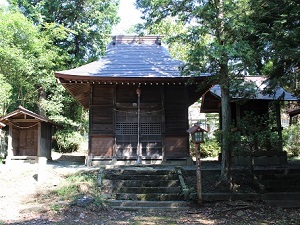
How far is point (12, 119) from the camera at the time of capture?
13594 mm

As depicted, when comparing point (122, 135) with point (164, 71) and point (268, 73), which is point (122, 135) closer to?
point (164, 71)

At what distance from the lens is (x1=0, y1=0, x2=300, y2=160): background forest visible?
25.6ft

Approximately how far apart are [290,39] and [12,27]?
1460 cm

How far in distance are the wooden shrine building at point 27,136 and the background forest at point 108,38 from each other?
1563mm

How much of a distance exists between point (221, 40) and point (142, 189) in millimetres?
4957

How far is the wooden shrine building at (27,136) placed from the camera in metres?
13.6

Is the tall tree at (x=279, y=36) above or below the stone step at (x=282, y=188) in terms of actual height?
above

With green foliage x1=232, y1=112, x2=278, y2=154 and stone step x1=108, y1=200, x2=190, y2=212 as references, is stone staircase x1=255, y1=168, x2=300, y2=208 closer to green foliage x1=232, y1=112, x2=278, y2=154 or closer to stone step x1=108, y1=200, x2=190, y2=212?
green foliage x1=232, y1=112, x2=278, y2=154

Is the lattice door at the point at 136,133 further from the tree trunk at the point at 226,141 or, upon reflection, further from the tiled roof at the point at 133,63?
the tree trunk at the point at 226,141

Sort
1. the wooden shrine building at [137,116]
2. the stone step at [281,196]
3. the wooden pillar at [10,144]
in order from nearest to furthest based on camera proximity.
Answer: the stone step at [281,196]
the wooden shrine building at [137,116]
the wooden pillar at [10,144]

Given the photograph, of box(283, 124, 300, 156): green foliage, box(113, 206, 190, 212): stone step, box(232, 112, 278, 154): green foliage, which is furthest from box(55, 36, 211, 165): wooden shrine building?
box(283, 124, 300, 156): green foliage

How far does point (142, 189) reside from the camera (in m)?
8.47

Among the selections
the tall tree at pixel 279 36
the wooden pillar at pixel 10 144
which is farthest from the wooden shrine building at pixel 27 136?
the tall tree at pixel 279 36

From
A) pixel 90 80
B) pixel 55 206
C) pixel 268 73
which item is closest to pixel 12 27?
pixel 90 80
